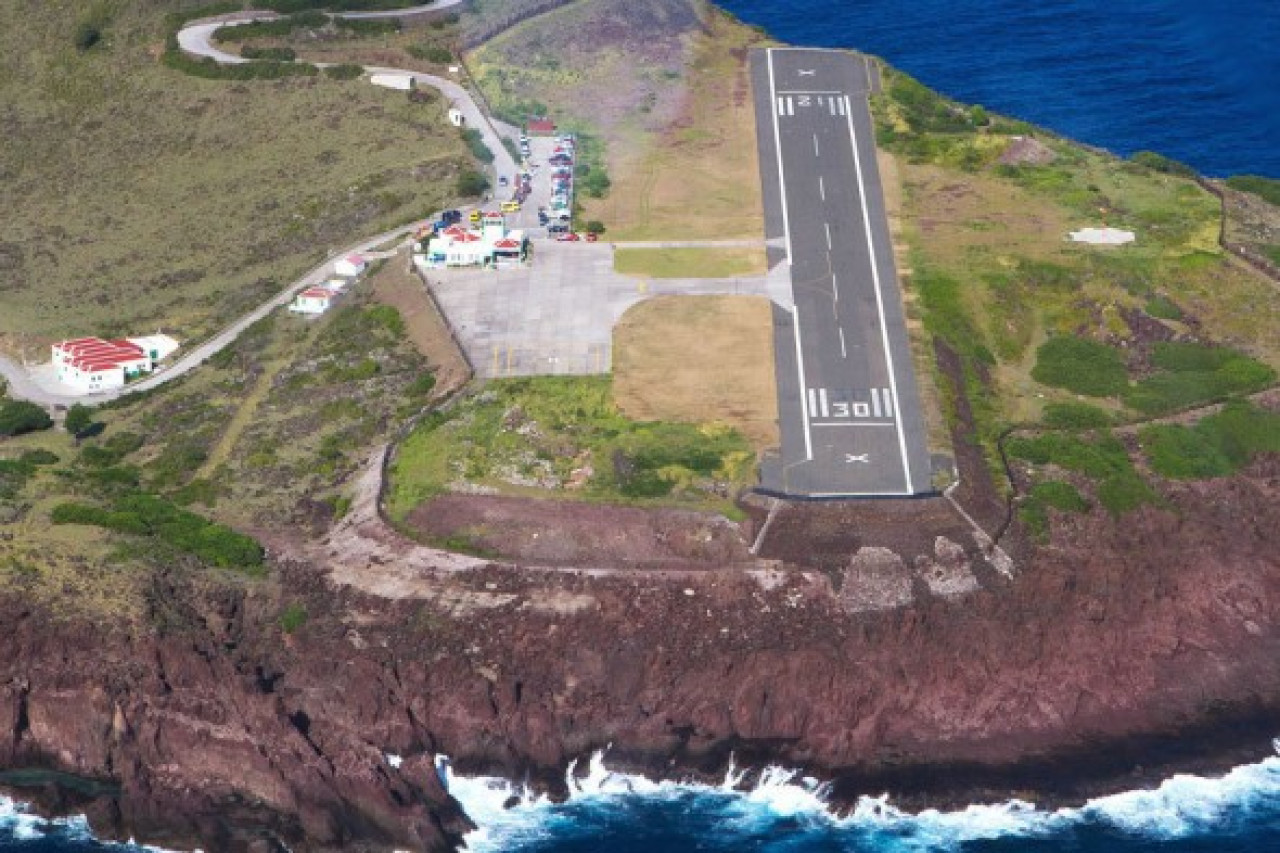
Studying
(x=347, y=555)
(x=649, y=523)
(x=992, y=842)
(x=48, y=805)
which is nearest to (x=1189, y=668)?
(x=992, y=842)

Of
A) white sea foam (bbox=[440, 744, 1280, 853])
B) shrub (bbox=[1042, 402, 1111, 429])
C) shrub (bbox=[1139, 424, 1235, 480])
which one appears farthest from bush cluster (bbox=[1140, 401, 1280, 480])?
white sea foam (bbox=[440, 744, 1280, 853])

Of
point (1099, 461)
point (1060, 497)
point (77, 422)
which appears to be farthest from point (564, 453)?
point (1099, 461)

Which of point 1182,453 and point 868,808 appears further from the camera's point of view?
A: point 1182,453

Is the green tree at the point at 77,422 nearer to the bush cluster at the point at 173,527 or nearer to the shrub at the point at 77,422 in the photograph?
the shrub at the point at 77,422

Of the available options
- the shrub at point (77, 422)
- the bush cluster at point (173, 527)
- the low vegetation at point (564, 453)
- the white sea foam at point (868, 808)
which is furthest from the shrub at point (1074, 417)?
the shrub at point (77, 422)

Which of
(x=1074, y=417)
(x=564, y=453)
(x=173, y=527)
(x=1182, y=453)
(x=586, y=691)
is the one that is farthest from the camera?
(x=1074, y=417)

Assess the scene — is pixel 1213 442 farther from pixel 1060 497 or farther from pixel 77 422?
pixel 77 422

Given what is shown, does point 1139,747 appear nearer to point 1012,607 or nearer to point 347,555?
point 1012,607
